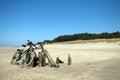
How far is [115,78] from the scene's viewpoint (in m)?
9.41

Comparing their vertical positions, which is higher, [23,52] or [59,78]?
[23,52]

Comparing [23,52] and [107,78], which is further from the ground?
[23,52]

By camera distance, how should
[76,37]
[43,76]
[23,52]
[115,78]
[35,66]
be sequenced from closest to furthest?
[115,78] → [43,76] → [35,66] → [23,52] → [76,37]

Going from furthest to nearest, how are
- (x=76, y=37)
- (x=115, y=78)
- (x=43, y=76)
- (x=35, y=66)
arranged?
(x=76, y=37)
(x=35, y=66)
(x=43, y=76)
(x=115, y=78)

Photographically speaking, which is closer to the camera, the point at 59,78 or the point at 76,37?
the point at 59,78

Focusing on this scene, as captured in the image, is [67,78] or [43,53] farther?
[43,53]

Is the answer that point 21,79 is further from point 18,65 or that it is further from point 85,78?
point 18,65

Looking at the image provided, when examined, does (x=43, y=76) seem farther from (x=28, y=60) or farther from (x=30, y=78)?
(x=28, y=60)

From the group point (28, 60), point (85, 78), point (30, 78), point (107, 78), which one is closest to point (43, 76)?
point (30, 78)

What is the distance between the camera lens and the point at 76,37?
67250 millimetres

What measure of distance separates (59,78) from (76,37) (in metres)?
57.7

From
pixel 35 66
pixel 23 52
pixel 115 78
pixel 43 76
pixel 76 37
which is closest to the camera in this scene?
pixel 115 78

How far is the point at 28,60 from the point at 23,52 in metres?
1.11

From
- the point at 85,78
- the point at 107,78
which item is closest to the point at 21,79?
the point at 85,78
